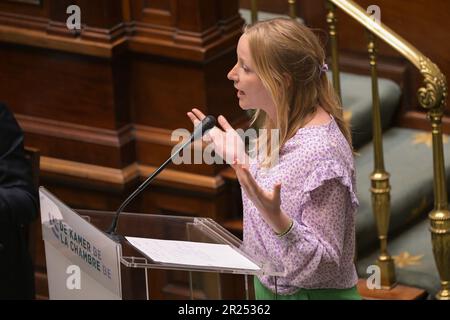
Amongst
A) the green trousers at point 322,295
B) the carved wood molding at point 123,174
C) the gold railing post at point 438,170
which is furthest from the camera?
the carved wood molding at point 123,174

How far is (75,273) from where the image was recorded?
130 inches

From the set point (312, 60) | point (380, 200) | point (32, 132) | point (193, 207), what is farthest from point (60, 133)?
point (312, 60)

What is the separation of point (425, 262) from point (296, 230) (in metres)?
1.81

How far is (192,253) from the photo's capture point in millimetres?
3049

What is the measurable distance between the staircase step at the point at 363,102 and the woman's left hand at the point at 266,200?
2276 mm

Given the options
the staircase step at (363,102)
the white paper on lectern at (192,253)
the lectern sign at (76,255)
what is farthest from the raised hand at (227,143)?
the staircase step at (363,102)

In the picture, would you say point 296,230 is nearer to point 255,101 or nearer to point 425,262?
point 255,101

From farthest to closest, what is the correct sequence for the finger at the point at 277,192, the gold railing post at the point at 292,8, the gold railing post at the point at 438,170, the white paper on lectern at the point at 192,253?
the gold railing post at the point at 292,8 < the gold railing post at the point at 438,170 < the white paper on lectern at the point at 192,253 < the finger at the point at 277,192

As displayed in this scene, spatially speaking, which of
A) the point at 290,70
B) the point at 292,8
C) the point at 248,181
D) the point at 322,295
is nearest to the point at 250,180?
the point at 248,181

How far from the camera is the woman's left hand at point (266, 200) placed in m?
2.89

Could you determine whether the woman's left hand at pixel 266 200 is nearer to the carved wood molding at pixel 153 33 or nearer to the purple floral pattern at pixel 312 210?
the purple floral pattern at pixel 312 210

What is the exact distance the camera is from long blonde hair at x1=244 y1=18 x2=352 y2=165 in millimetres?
3113

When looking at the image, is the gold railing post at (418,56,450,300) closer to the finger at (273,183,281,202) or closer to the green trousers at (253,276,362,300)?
the green trousers at (253,276,362,300)

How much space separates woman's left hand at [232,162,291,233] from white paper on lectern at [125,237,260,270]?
0.37ft
